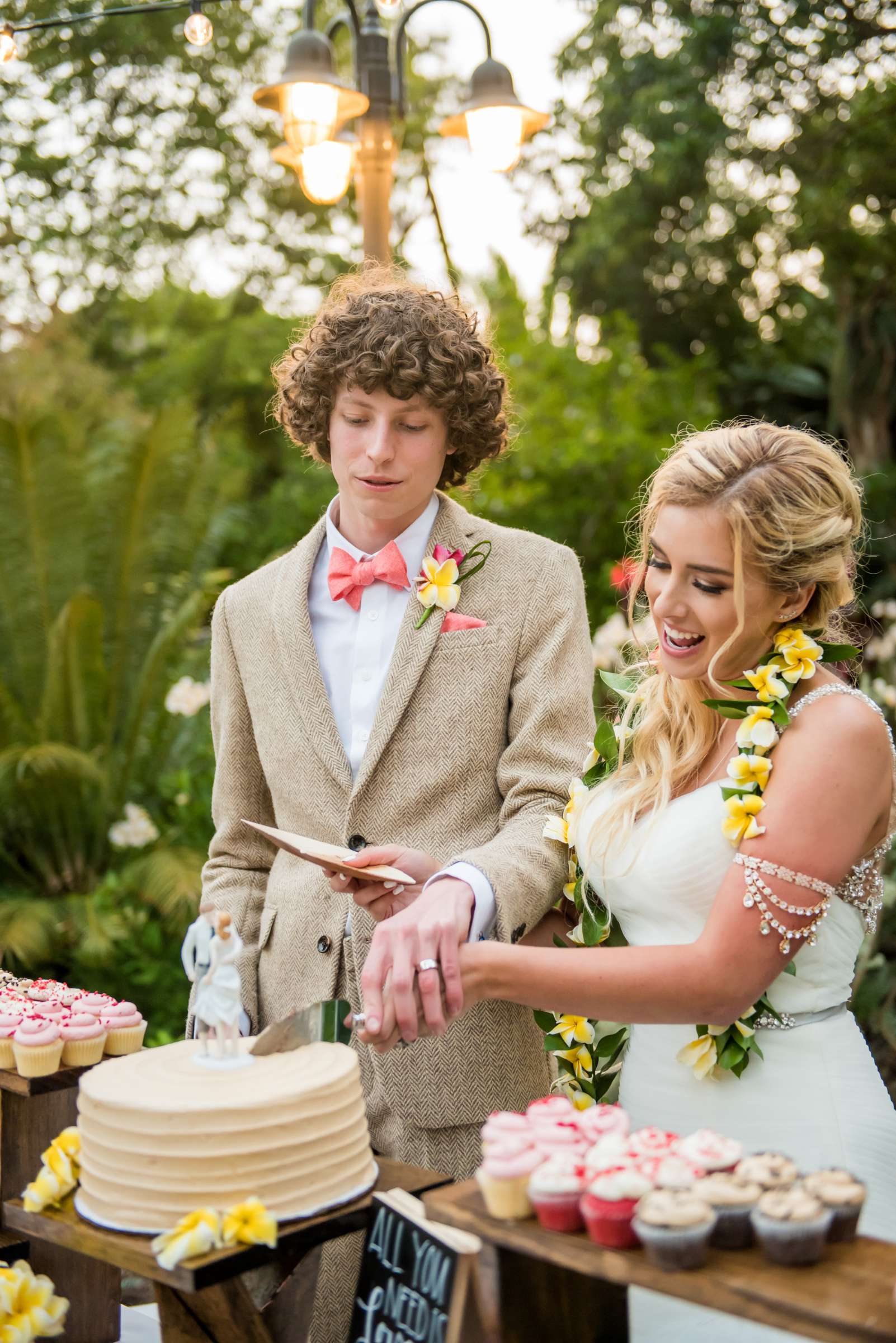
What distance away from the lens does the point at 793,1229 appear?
131cm

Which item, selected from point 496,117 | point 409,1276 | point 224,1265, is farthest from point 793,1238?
point 496,117

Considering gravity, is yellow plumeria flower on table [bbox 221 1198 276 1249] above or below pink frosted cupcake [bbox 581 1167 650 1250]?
below

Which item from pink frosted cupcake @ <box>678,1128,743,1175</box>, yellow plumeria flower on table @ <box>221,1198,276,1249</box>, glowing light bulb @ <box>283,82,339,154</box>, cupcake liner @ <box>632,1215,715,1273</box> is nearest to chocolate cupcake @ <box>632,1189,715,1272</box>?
cupcake liner @ <box>632,1215,715,1273</box>

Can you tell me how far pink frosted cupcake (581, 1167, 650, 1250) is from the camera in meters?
1.37

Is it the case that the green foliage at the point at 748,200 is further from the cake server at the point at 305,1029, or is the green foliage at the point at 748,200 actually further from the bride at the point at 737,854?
the cake server at the point at 305,1029

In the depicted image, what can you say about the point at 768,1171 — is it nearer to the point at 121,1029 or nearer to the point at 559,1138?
the point at 559,1138

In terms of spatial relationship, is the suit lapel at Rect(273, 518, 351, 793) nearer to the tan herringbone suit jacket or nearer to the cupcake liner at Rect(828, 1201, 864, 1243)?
the tan herringbone suit jacket

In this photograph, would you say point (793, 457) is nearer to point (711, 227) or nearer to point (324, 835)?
point (324, 835)

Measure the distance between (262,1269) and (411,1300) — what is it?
540 millimetres

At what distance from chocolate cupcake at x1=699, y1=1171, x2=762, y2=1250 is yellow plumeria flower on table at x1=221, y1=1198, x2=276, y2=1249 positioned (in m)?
0.49

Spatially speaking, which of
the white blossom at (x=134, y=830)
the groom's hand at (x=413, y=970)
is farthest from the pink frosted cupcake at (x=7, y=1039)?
the white blossom at (x=134, y=830)

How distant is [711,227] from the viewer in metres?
13.5

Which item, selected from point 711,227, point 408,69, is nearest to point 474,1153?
point 711,227

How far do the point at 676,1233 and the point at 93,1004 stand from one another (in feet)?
4.26
